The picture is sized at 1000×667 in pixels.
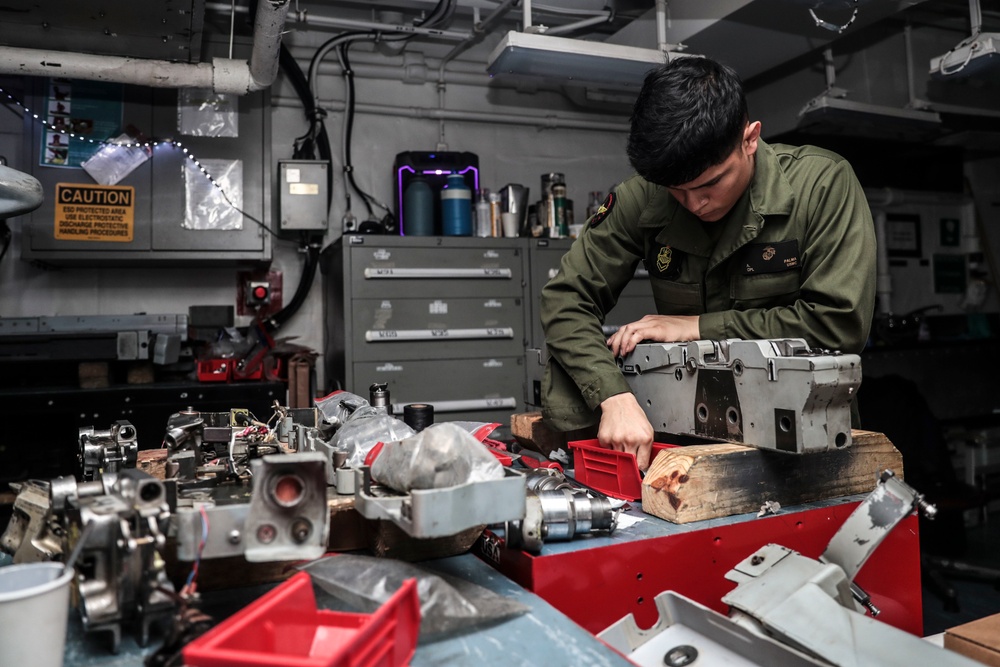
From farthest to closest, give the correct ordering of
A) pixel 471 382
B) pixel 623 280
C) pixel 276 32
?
pixel 471 382 < pixel 276 32 < pixel 623 280

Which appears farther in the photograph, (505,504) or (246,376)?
(246,376)

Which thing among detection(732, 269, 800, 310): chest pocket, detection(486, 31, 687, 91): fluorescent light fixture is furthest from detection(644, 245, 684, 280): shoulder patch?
detection(486, 31, 687, 91): fluorescent light fixture

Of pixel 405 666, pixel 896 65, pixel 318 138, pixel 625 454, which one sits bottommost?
pixel 405 666

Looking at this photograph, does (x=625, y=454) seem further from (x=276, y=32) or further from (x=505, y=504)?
(x=276, y=32)

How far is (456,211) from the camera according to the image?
3.19 m

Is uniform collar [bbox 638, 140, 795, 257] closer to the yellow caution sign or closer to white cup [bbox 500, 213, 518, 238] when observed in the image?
white cup [bbox 500, 213, 518, 238]

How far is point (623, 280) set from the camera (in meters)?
1.56

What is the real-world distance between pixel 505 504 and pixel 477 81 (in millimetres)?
3532

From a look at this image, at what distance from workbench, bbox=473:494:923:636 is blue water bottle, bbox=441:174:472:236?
2.25 metres

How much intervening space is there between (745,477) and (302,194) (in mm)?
2640

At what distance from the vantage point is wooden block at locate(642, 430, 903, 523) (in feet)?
3.33

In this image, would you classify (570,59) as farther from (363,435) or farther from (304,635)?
(304,635)

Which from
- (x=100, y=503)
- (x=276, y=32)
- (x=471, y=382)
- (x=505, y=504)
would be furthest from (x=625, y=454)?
(x=276, y=32)

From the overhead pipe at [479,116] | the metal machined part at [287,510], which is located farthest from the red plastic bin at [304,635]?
the overhead pipe at [479,116]
